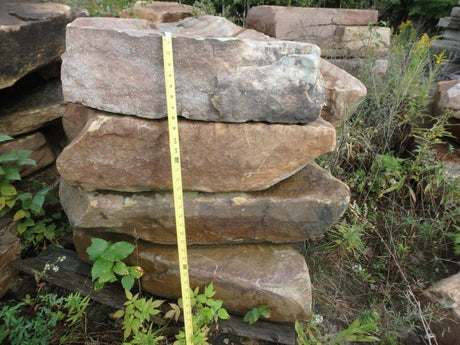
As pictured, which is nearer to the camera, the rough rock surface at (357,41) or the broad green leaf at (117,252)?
the broad green leaf at (117,252)

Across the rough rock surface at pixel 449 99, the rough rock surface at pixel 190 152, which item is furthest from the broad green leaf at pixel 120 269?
the rough rock surface at pixel 449 99

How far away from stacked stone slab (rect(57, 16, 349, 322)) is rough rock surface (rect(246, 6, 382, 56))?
2.68 m

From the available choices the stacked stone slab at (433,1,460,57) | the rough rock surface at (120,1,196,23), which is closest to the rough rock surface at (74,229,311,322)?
the rough rock surface at (120,1,196,23)

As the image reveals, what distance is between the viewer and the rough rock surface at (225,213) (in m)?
1.93

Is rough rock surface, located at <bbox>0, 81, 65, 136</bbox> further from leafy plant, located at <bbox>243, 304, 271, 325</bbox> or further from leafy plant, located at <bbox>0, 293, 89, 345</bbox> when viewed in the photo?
leafy plant, located at <bbox>243, 304, 271, 325</bbox>

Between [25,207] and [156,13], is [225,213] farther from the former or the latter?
[156,13]

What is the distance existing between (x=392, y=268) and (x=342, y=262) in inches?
15.2

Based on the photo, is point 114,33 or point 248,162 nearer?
point 114,33

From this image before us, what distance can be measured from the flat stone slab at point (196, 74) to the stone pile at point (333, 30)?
2814 mm

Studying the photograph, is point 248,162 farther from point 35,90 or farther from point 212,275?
point 35,90

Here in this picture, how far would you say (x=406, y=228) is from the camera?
9.12 feet

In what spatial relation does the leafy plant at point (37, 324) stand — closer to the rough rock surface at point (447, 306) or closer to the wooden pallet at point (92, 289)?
the wooden pallet at point (92, 289)

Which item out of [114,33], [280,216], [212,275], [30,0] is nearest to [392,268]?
[280,216]

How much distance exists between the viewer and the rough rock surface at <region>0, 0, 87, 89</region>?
217 centimetres
